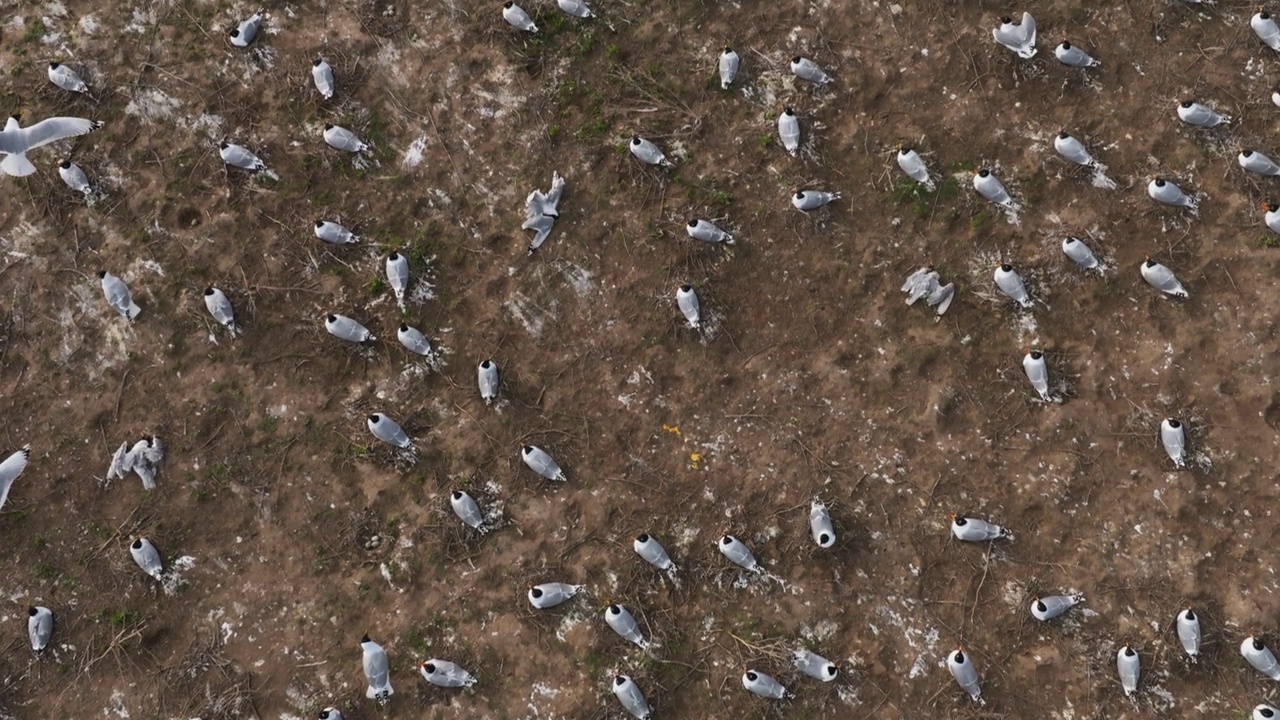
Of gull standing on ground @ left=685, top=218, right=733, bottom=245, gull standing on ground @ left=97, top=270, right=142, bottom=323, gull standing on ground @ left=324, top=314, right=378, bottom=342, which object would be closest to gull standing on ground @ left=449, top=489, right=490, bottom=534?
gull standing on ground @ left=324, top=314, right=378, bottom=342

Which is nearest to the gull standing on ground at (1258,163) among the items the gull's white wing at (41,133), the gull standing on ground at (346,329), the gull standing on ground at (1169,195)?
the gull standing on ground at (1169,195)

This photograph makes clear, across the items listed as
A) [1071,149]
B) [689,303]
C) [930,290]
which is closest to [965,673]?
[930,290]

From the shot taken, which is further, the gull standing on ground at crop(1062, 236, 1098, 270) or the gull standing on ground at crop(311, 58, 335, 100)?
the gull standing on ground at crop(311, 58, 335, 100)

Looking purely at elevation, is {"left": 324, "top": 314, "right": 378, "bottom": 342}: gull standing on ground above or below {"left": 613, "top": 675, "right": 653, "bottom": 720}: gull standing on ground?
above

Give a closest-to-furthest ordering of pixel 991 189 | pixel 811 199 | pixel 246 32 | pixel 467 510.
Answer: pixel 467 510 < pixel 991 189 < pixel 811 199 < pixel 246 32

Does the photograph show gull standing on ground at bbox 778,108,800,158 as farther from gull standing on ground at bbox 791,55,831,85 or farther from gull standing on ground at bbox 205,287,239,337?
gull standing on ground at bbox 205,287,239,337

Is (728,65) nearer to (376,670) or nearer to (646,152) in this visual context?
(646,152)

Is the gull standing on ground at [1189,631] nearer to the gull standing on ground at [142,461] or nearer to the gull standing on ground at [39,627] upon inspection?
the gull standing on ground at [142,461]
